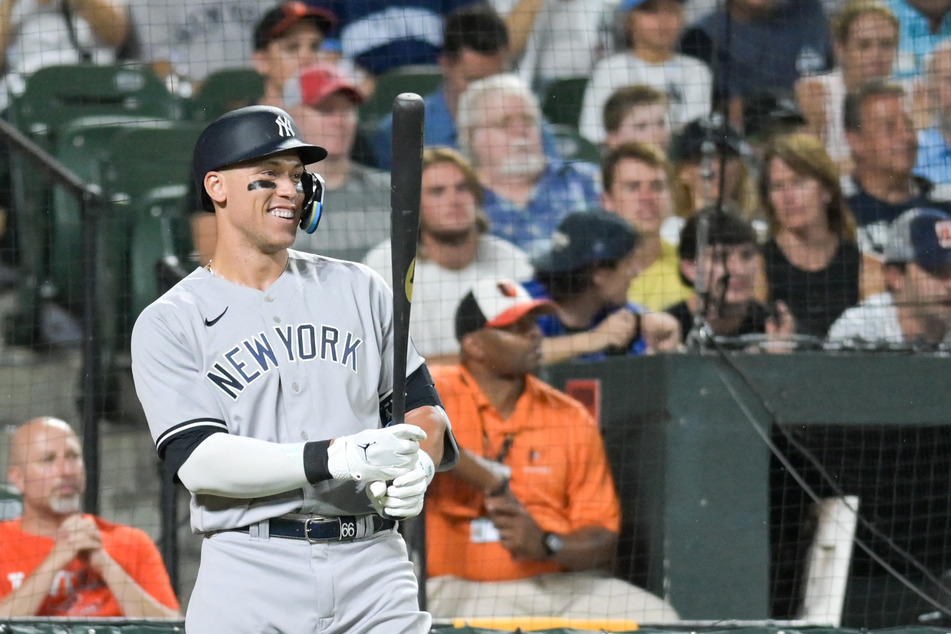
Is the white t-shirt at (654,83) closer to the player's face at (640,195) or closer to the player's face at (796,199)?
the player's face at (640,195)

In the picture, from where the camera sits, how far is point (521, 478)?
13.8 feet

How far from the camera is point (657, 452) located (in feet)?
13.6

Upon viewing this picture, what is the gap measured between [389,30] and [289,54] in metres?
0.50

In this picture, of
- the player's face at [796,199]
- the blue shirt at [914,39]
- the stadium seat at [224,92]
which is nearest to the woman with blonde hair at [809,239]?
the player's face at [796,199]

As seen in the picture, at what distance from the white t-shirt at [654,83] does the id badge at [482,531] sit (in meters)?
1.91

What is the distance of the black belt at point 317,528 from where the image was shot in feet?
6.73

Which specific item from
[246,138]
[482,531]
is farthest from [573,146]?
[246,138]

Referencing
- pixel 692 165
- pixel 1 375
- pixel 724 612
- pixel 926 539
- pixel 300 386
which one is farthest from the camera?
pixel 692 165

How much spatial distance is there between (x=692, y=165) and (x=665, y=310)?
0.74 m

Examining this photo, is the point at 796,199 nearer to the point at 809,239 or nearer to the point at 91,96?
the point at 809,239

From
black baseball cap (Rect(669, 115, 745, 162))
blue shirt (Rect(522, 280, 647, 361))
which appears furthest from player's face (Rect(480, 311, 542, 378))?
black baseball cap (Rect(669, 115, 745, 162))

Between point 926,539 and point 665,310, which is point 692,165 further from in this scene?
point 926,539

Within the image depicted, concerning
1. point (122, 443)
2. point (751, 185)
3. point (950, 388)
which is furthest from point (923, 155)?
point (122, 443)

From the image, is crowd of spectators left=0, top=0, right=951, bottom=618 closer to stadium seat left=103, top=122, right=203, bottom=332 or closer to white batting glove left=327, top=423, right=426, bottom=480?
stadium seat left=103, top=122, right=203, bottom=332
